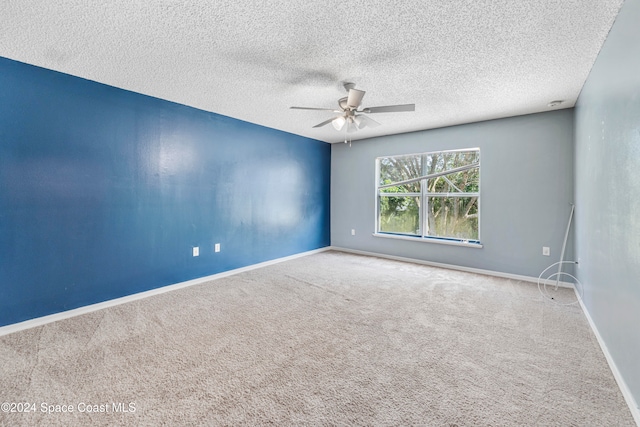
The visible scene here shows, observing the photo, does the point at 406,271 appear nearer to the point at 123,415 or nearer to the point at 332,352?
the point at 332,352

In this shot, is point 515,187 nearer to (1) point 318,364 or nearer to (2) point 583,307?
(2) point 583,307

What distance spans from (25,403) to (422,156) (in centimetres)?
510

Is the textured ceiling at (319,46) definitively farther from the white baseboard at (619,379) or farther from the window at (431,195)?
the white baseboard at (619,379)

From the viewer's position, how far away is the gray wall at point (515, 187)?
3.55 m

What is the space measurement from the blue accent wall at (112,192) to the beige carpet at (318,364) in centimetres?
42

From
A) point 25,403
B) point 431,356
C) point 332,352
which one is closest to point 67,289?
point 25,403

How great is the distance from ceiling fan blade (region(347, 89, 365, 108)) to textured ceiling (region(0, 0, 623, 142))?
0.19m

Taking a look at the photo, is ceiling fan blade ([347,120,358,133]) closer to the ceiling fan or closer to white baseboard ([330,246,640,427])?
the ceiling fan

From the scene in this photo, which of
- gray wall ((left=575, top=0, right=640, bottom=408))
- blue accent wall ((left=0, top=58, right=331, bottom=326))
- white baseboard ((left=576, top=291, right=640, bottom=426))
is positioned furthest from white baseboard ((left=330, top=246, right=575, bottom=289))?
blue accent wall ((left=0, top=58, right=331, bottom=326))

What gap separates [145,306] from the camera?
113 inches

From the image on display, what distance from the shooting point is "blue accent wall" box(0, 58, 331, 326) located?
7.84 feet

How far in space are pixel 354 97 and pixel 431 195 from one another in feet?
8.90

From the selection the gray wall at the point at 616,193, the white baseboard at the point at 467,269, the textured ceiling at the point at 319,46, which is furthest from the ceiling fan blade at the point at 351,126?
the white baseboard at the point at 467,269

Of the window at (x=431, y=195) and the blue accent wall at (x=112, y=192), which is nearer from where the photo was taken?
the blue accent wall at (x=112, y=192)
